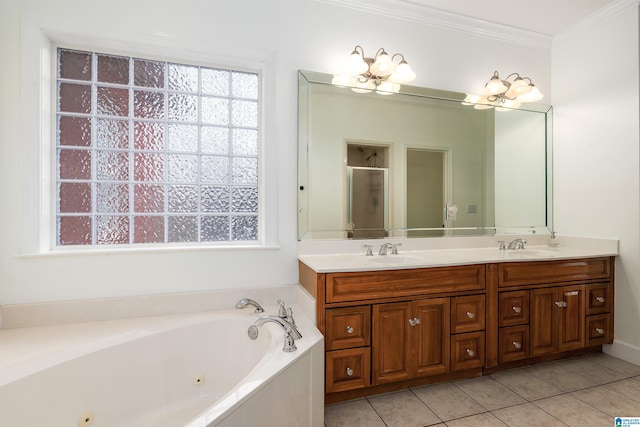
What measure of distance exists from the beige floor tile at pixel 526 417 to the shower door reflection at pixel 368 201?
1.23 m

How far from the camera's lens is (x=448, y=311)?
74.2 inches

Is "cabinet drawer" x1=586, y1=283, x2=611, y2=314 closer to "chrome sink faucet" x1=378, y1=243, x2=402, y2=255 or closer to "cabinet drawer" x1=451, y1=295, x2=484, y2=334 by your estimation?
"cabinet drawer" x1=451, y1=295, x2=484, y2=334

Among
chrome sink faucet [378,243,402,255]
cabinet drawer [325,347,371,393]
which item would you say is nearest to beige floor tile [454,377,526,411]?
cabinet drawer [325,347,371,393]

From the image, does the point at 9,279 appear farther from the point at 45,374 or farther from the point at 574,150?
the point at 574,150

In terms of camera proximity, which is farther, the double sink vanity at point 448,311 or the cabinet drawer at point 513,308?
the cabinet drawer at point 513,308

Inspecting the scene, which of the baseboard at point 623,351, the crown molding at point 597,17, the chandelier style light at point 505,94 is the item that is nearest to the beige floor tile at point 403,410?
the baseboard at point 623,351

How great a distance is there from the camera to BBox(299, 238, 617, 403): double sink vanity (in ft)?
5.59

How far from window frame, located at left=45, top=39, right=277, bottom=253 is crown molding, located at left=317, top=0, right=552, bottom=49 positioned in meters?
0.80

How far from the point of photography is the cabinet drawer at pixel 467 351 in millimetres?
1903

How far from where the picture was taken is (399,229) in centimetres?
231

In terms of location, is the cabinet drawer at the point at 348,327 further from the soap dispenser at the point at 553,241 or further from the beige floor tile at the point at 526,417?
the soap dispenser at the point at 553,241

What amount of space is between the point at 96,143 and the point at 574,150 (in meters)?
3.57

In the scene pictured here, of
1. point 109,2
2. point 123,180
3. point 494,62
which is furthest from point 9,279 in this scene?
point 494,62

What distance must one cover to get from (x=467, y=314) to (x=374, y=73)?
1.75 m
